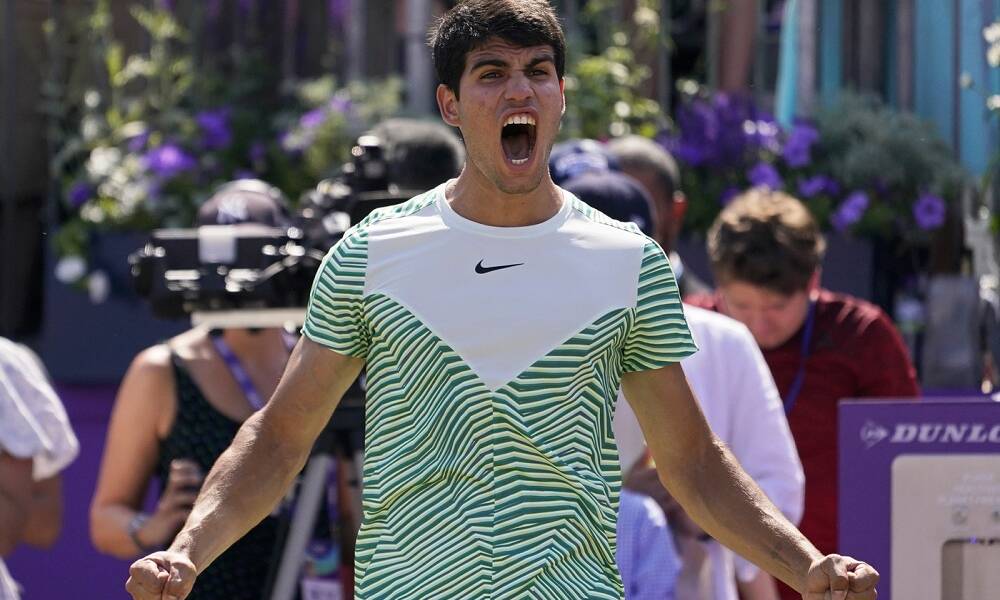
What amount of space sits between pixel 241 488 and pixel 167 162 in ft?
14.8

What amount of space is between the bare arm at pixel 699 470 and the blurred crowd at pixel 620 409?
889 mm

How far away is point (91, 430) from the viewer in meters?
6.56

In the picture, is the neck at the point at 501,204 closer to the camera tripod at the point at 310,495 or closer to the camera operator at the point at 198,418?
the camera operator at the point at 198,418

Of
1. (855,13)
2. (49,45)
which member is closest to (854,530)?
(855,13)

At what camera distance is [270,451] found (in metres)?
2.77

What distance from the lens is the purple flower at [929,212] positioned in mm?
6508

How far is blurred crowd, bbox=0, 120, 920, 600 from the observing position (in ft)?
12.8

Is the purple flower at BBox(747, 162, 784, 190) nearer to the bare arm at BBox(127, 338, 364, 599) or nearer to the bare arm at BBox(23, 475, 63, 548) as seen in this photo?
the bare arm at BBox(23, 475, 63, 548)

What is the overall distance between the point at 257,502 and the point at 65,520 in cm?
394

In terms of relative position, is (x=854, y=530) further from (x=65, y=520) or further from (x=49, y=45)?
(x=49, y=45)

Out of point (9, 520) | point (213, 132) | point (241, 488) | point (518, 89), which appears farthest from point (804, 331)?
point (213, 132)

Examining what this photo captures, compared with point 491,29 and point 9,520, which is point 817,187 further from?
point 491,29

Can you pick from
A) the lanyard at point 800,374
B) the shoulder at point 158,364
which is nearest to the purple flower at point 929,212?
the lanyard at point 800,374

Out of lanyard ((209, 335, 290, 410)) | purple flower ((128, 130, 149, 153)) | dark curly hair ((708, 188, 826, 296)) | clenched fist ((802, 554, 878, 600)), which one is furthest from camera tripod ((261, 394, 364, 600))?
purple flower ((128, 130, 149, 153))
